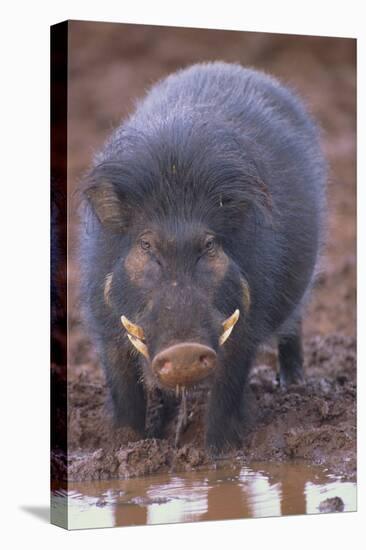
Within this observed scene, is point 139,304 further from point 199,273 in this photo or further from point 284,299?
point 284,299

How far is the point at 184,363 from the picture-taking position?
5363mm

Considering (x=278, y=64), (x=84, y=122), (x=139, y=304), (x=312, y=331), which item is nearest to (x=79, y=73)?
(x=84, y=122)

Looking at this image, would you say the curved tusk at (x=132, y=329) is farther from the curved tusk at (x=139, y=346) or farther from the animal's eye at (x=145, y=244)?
the animal's eye at (x=145, y=244)

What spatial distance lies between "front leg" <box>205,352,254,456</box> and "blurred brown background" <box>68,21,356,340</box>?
258cm

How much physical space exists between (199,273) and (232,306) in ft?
0.93

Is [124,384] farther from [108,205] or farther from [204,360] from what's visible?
[204,360]

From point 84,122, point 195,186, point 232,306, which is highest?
point 84,122

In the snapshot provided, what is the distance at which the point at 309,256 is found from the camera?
701 cm

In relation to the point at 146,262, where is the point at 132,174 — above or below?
above

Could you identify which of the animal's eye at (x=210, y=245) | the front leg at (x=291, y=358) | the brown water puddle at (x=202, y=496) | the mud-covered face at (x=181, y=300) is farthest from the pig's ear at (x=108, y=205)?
the front leg at (x=291, y=358)

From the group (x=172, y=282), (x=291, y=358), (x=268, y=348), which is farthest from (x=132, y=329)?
(x=291, y=358)

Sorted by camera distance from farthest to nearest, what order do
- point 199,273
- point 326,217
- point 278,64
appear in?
point 278,64
point 326,217
point 199,273

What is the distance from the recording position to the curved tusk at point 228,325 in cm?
577

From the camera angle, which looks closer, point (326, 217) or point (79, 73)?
point (326, 217)
